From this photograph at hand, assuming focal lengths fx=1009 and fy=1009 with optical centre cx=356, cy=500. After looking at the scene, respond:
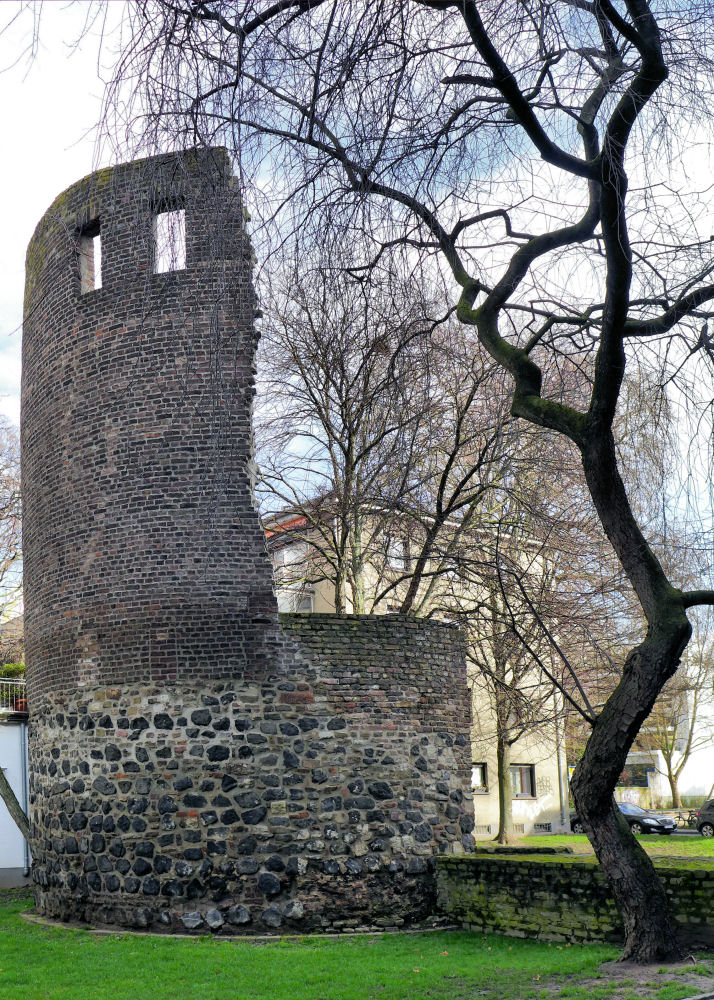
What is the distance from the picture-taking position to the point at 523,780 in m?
33.0

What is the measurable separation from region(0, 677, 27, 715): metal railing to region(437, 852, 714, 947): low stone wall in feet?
40.9

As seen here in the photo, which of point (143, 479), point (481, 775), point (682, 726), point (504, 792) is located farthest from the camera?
point (682, 726)

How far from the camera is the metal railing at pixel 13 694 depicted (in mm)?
21531

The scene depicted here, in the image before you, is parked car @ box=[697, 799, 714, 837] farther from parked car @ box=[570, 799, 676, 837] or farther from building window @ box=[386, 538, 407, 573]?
building window @ box=[386, 538, 407, 573]

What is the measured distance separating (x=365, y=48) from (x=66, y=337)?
8884 millimetres

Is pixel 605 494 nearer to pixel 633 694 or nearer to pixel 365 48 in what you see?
pixel 633 694

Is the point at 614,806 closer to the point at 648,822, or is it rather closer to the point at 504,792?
the point at 504,792

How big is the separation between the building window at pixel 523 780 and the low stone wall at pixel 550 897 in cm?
2152

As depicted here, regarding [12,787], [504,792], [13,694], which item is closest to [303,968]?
[12,787]

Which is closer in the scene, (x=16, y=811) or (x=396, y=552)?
(x=16, y=811)

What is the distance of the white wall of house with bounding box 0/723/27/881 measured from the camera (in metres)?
19.5

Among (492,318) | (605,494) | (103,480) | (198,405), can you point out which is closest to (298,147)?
(492,318)

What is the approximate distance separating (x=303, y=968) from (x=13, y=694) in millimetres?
14707

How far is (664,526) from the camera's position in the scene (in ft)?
25.5
